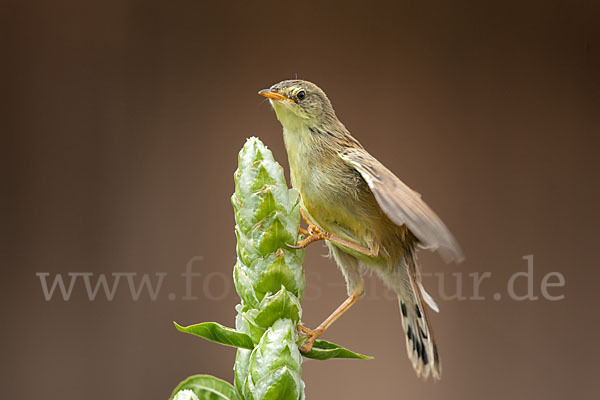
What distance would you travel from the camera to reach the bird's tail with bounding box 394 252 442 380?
1.29 metres

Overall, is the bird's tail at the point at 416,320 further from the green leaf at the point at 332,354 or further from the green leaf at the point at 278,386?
the green leaf at the point at 278,386

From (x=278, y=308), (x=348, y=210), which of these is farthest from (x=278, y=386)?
(x=348, y=210)

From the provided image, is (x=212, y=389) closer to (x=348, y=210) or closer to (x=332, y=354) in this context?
(x=332, y=354)

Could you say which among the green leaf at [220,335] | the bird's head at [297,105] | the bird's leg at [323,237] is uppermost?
the bird's head at [297,105]

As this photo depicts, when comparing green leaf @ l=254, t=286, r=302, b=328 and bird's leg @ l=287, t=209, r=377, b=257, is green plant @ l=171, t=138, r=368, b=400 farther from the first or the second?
bird's leg @ l=287, t=209, r=377, b=257

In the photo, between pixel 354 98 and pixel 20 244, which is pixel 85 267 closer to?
pixel 20 244

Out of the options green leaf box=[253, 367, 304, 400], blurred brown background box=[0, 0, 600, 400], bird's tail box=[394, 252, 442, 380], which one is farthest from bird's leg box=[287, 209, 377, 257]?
blurred brown background box=[0, 0, 600, 400]

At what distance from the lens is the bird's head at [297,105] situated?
133 cm

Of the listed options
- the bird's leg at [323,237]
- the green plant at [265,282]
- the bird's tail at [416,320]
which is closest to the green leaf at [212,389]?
the green plant at [265,282]

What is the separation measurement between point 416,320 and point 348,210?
11.7 inches

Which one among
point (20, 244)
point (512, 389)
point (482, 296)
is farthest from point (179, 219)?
point (512, 389)

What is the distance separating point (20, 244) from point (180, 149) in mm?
785

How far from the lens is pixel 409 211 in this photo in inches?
36.7

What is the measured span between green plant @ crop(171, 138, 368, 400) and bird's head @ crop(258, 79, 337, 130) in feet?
2.11
